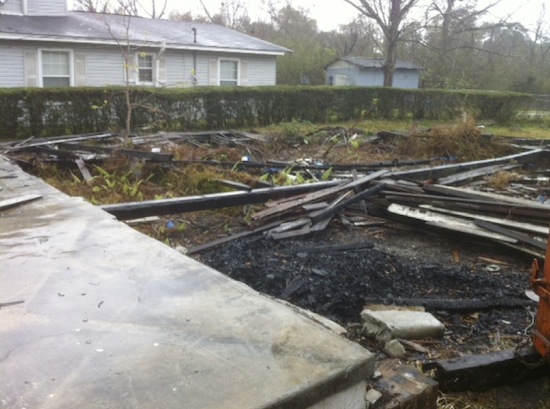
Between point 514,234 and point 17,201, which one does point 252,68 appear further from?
point 17,201

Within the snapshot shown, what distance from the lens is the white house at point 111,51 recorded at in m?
17.6

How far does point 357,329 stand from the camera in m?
3.88

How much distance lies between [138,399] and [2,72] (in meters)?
18.8

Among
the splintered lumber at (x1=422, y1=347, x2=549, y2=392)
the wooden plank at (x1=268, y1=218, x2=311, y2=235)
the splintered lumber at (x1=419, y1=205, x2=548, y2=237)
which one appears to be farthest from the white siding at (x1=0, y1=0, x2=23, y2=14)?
the splintered lumber at (x1=422, y1=347, x2=549, y2=392)

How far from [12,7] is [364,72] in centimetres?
2159

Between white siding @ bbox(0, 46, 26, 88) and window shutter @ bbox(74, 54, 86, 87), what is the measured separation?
1.86 m

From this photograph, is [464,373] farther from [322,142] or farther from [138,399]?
[322,142]

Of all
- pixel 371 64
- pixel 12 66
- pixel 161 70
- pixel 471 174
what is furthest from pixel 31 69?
pixel 371 64

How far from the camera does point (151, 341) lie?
2160 mm

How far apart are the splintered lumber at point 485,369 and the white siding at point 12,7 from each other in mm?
19786

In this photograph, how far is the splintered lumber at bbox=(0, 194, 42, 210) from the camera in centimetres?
439

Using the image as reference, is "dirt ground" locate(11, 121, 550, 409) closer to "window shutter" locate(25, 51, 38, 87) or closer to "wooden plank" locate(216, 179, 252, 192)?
"wooden plank" locate(216, 179, 252, 192)

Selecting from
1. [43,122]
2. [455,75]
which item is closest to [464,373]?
[43,122]

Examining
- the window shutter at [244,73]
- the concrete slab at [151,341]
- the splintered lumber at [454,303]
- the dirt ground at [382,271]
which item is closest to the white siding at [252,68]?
the window shutter at [244,73]
